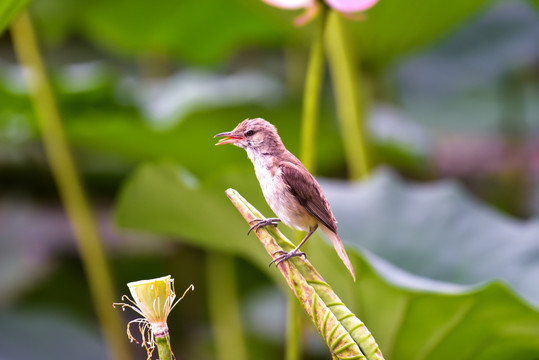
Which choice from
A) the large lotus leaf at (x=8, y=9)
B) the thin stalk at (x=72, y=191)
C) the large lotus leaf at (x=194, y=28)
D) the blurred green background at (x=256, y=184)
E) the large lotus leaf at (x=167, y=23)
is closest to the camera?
the large lotus leaf at (x=8, y=9)

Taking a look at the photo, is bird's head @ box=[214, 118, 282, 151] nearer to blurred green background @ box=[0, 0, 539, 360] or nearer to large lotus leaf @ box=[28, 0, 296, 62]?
blurred green background @ box=[0, 0, 539, 360]

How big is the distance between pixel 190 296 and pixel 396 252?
21.9 inches

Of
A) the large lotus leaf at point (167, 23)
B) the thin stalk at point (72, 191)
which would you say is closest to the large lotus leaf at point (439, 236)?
the thin stalk at point (72, 191)

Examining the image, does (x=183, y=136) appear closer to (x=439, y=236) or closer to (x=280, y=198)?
(x=439, y=236)

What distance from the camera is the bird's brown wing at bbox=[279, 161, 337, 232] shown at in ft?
0.47

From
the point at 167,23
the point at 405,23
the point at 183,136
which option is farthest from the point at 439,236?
the point at 167,23

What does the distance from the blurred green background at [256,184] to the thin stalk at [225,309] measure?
0.02 metres

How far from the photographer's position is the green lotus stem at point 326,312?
0.38 ft

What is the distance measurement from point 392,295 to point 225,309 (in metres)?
0.53

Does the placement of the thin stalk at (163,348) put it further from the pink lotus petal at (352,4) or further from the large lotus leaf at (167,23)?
the large lotus leaf at (167,23)

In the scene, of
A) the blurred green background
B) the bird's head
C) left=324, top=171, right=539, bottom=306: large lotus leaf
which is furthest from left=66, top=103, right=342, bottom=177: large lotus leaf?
the bird's head

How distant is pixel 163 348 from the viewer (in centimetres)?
12

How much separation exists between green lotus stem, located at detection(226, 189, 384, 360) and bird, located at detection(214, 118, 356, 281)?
0.05ft

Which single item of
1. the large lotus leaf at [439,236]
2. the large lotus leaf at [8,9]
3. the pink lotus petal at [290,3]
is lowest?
the large lotus leaf at [439,236]
